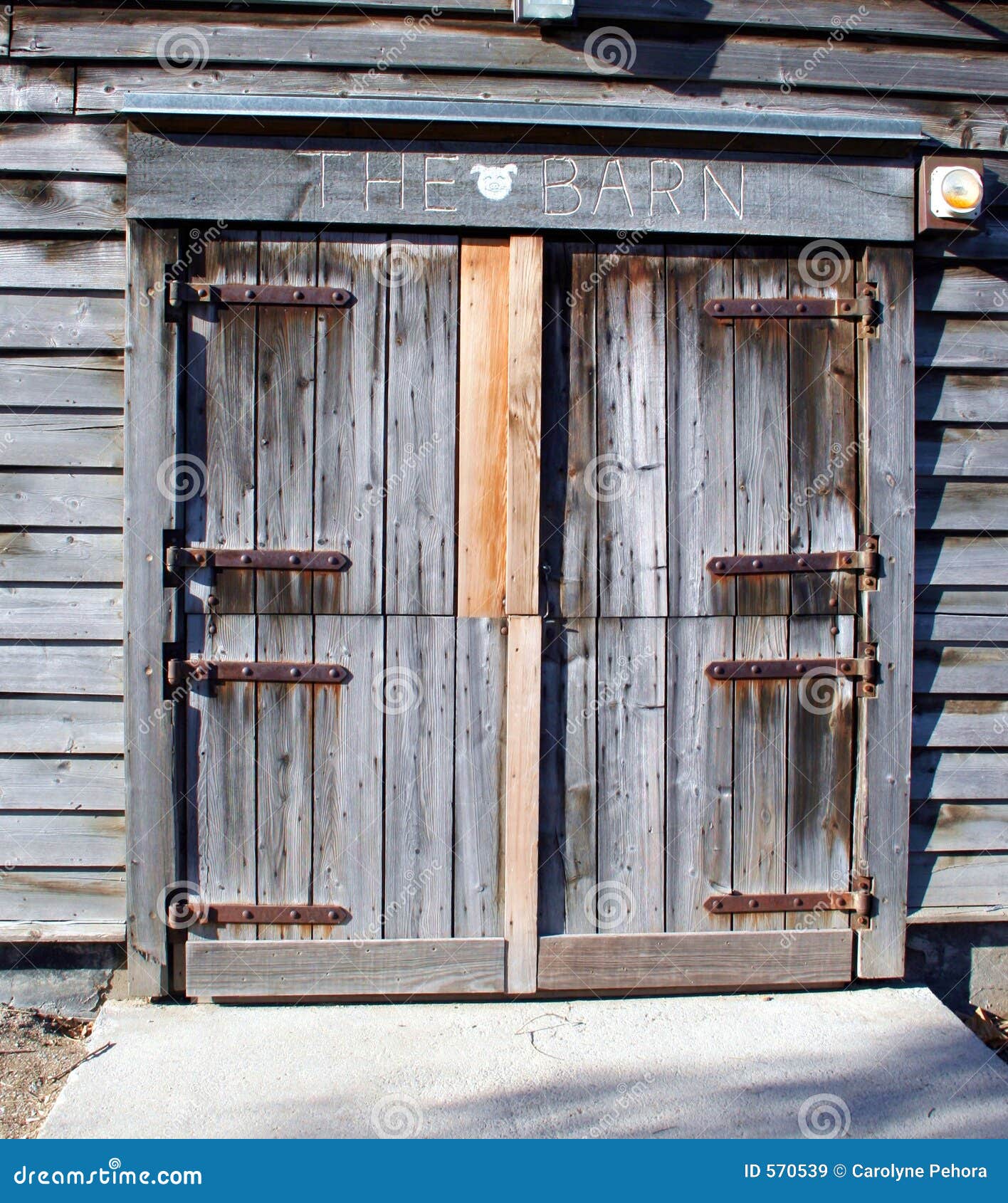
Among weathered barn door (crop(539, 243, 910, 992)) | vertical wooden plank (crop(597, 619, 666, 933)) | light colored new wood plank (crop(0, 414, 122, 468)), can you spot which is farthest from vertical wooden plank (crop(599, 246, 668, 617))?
light colored new wood plank (crop(0, 414, 122, 468))

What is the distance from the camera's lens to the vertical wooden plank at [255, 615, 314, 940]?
3266 mm

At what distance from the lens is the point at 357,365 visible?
3.26m

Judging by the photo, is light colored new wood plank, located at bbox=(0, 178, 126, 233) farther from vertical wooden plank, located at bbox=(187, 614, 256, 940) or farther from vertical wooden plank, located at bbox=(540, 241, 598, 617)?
vertical wooden plank, located at bbox=(540, 241, 598, 617)

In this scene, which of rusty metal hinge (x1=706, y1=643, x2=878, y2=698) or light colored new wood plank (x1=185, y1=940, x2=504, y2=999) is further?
rusty metal hinge (x1=706, y1=643, x2=878, y2=698)

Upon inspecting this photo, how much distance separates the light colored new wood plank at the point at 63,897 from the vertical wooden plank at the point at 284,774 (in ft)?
1.74

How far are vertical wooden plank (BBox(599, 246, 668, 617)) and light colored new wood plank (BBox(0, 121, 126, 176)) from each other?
1.70m

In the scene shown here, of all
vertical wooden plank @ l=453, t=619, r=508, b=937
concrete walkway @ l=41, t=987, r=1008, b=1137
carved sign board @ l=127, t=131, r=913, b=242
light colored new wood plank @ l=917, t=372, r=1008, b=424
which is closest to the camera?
concrete walkway @ l=41, t=987, r=1008, b=1137

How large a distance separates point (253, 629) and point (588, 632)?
1130 mm

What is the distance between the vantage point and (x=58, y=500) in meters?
3.30

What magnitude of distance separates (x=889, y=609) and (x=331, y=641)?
1.92 meters

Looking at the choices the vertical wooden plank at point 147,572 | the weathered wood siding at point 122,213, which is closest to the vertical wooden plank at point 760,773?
the weathered wood siding at point 122,213

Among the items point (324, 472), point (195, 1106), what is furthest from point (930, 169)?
point (195, 1106)

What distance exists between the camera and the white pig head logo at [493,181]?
3.25 meters

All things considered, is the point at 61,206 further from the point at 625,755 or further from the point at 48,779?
the point at 625,755
